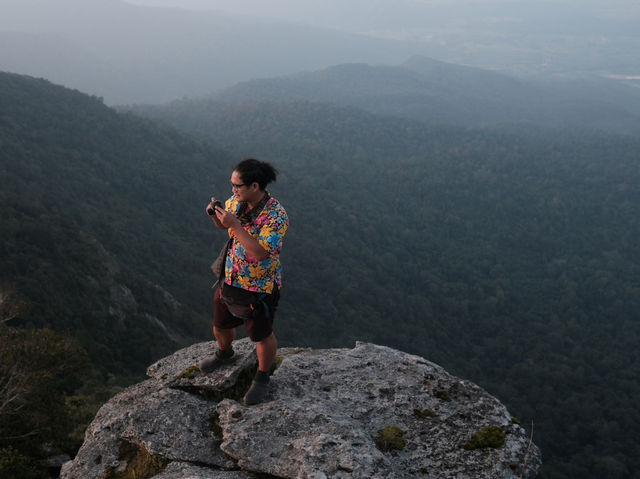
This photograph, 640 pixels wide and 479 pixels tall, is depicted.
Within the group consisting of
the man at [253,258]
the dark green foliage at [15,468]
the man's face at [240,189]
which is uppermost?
the man's face at [240,189]

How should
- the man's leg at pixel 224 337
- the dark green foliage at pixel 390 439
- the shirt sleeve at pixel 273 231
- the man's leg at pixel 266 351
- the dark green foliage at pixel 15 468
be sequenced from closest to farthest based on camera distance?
1. the shirt sleeve at pixel 273 231
2. the dark green foliage at pixel 390 439
3. the man's leg at pixel 266 351
4. the man's leg at pixel 224 337
5. the dark green foliage at pixel 15 468

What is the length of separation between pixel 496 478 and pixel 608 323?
95.3 metres

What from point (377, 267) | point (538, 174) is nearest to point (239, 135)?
point (377, 267)

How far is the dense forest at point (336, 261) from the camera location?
1148 inches

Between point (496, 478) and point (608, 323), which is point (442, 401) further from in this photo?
point (608, 323)

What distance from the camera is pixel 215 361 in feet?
21.9

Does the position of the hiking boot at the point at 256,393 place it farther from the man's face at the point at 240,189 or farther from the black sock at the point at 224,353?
the man's face at the point at 240,189

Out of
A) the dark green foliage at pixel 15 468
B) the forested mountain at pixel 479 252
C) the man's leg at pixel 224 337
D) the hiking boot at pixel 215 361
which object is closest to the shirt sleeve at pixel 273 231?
the man's leg at pixel 224 337

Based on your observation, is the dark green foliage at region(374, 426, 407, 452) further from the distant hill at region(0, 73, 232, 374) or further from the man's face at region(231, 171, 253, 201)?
the distant hill at region(0, 73, 232, 374)

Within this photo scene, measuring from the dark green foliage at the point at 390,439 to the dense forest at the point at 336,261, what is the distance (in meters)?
5.32

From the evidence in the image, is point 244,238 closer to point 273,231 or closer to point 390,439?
point 273,231

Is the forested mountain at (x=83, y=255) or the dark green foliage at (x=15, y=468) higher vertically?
the dark green foliage at (x=15, y=468)

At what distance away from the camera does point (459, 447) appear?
5.68m

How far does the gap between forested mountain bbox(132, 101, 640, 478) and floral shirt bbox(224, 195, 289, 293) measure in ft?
146
